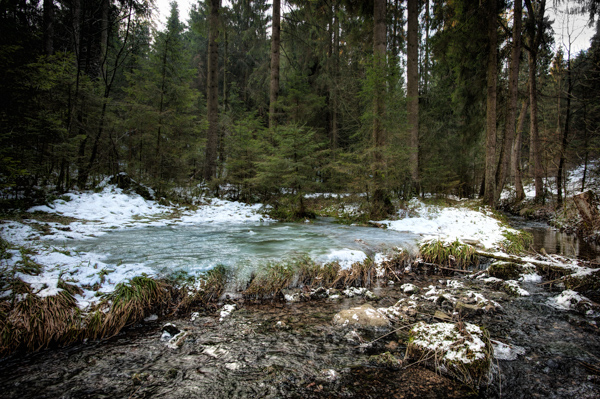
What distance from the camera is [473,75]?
14.4 m

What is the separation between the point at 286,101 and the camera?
746 inches

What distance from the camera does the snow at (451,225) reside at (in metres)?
7.28

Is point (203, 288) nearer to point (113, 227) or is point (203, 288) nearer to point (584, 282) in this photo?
point (113, 227)

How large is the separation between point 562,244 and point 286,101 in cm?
1651

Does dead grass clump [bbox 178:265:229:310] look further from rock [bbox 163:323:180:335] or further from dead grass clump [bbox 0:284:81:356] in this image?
dead grass clump [bbox 0:284:81:356]

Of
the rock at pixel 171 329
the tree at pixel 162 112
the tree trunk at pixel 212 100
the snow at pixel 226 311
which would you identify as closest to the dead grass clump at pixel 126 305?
the rock at pixel 171 329

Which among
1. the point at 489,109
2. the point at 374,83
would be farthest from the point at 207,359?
the point at 489,109

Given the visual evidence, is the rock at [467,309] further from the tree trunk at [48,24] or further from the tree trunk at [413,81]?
the tree trunk at [48,24]

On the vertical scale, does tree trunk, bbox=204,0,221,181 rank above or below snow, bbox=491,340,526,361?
above

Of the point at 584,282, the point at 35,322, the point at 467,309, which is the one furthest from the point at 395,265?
the point at 35,322

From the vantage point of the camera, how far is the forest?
8.07 m

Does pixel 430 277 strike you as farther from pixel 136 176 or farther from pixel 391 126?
pixel 136 176

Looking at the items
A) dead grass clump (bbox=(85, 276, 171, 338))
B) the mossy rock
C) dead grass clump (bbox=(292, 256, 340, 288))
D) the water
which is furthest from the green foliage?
dead grass clump (bbox=(85, 276, 171, 338))

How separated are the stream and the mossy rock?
1.02 metres
